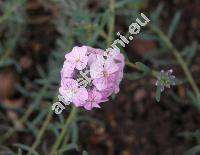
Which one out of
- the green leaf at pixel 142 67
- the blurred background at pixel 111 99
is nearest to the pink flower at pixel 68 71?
the green leaf at pixel 142 67

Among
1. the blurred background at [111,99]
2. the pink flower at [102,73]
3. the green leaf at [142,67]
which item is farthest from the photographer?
the blurred background at [111,99]

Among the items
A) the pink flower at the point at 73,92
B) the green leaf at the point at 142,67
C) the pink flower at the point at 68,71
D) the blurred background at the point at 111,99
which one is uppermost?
the blurred background at the point at 111,99

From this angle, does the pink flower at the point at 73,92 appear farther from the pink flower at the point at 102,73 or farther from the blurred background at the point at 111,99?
the blurred background at the point at 111,99

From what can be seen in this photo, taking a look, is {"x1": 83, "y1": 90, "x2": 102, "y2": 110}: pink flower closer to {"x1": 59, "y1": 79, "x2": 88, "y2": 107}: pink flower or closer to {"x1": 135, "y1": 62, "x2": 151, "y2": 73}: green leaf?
{"x1": 59, "y1": 79, "x2": 88, "y2": 107}: pink flower

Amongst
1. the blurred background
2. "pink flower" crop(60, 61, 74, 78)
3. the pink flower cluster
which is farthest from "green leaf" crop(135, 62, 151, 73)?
the blurred background

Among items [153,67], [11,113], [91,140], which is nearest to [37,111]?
[11,113]
